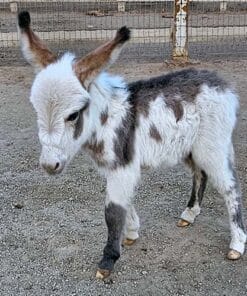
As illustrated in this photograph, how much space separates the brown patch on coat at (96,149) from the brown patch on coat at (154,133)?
32 cm

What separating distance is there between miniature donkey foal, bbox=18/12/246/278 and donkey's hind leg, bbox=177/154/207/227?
20 cm

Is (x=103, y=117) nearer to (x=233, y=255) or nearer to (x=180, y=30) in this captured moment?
(x=233, y=255)

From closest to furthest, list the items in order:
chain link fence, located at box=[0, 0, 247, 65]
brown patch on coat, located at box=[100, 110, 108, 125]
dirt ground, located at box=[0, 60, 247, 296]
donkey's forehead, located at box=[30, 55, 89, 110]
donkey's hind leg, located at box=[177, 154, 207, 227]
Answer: donkey's forehead, located at box=[30, 55, 89, 110], brown patch on coat, located at box=[100, 110, 108, 125], dirt ground, located at box=[0, 60, 247, 296], donkey's hind leg, located at box=[177, 154, 207, 227], chain link fence, located at box=[0, 0, 247, 65]

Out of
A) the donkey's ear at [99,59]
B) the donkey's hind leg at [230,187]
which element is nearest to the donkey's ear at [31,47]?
the donkey's ear at [99,59]

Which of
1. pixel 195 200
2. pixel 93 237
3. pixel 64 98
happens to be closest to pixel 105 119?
pixel 64 98

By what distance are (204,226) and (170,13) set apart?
29.7 feet

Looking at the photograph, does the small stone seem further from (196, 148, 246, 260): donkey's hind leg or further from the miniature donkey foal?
(196, 148, 246, 260): donkey's hind leg

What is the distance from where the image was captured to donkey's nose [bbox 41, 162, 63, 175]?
275cm

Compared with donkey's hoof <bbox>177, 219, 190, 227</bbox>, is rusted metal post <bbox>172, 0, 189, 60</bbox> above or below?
above

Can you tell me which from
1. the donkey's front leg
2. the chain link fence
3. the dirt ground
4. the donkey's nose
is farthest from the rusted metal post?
the donkey's nose

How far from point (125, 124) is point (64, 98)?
1.76ft

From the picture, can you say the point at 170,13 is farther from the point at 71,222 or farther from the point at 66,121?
the point at 66,121

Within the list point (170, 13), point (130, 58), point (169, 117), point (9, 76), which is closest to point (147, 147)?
point (169, 117)

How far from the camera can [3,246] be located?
357cm
